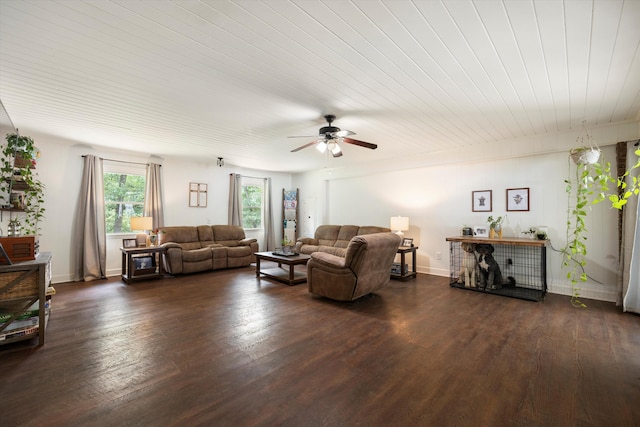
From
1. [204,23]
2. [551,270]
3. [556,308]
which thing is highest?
[204,23]

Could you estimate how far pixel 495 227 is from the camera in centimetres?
504

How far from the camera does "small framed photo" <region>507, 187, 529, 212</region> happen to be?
4.85m

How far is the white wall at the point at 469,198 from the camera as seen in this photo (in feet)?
13.9

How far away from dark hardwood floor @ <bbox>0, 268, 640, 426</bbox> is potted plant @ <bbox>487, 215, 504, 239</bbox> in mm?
1338

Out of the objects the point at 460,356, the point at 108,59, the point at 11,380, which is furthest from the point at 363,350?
the point at 108,59

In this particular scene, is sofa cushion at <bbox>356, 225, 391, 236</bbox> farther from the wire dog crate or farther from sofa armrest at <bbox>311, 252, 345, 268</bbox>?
sofa armrest at <bbox>311, 252, 345, 268</bbox>

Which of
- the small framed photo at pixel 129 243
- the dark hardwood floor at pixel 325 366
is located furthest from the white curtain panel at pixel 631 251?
the small framed photo at pixel 129 243

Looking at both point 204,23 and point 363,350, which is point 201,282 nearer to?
point 363,350

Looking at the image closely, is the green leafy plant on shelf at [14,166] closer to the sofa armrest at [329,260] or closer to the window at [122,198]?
the window at [122,198]

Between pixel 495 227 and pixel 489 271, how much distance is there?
2.76 feet

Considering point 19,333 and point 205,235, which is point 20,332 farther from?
point 205,235

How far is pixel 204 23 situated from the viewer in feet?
6.48

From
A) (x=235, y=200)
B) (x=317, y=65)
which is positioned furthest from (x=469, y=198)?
(x=235, y=200)

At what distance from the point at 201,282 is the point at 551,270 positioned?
598 centimetres
